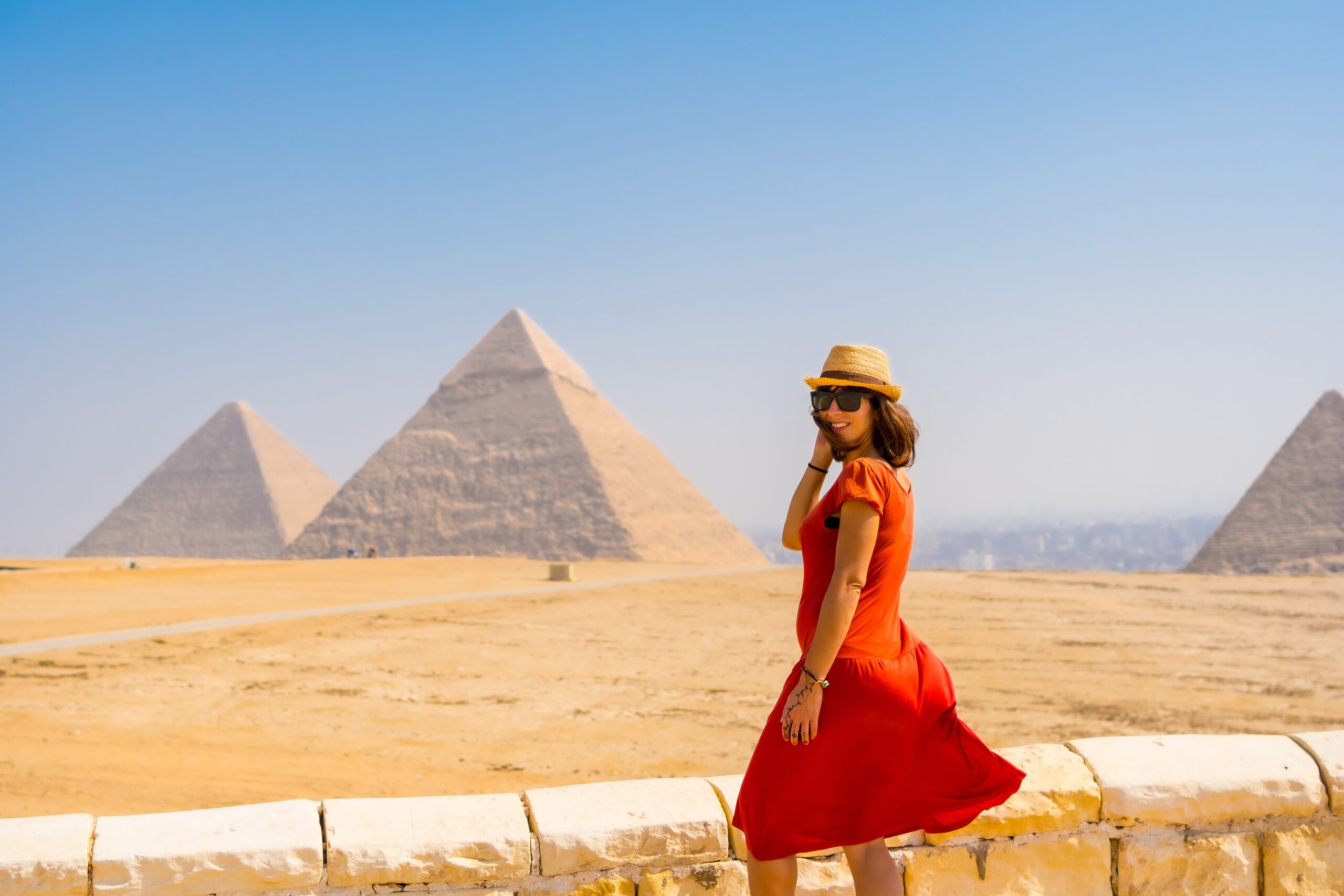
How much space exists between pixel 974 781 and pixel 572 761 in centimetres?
571

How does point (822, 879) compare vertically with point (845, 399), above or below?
below

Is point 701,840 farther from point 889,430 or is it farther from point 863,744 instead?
point 889,430

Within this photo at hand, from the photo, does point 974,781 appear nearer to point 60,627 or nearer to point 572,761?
point 572,761

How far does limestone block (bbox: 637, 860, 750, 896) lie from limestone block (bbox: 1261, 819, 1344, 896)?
1.23 metres

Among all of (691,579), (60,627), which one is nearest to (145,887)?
(60,627)

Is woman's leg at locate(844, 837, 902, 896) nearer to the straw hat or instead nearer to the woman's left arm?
the woman's left arm

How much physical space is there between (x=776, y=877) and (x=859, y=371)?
98 centimetres

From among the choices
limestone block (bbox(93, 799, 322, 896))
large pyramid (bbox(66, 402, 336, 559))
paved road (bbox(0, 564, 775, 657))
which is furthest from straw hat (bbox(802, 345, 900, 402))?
large pyramid (bbox(66, 402, 336, 559))

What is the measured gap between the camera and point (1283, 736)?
2.45 m

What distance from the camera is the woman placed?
1.79 metres

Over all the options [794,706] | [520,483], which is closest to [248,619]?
[794,706]

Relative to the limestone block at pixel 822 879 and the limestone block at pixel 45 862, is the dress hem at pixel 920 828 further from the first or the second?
the limestone block at pixel 45 862

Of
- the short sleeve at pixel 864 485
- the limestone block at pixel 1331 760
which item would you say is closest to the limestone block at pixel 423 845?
the short sleeve at pixel 864 485

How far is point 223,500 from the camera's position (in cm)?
8669
